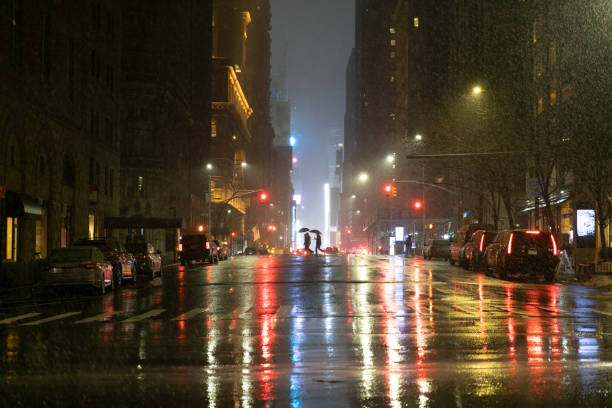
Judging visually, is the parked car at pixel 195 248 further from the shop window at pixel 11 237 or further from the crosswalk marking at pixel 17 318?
the crosswalk marking at pixel 17 318

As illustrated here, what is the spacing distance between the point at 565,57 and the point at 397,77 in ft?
380

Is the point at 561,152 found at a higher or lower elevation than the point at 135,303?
higher

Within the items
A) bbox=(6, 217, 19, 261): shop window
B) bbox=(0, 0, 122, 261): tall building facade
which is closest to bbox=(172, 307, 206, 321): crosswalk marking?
bbox=(0, 0, 122, 261): tall building facade

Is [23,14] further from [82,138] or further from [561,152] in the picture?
[561,152]

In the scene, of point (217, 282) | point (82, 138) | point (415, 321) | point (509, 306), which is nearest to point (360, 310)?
point (415, 321)

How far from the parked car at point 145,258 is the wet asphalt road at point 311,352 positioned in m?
12.6

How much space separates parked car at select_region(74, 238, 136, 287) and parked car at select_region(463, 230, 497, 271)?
1766cm

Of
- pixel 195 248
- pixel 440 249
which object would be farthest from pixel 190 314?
pixel 440 249

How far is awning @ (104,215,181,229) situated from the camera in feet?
173

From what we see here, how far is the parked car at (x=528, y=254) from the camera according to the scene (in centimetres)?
3128

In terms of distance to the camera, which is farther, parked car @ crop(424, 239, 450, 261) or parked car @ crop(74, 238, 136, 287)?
parked car @ crop(424, 239, 450, 261)

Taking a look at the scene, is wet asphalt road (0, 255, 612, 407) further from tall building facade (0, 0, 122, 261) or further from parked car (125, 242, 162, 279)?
tall building facade (0, 0, 122, 261)

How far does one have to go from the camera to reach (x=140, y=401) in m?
7.68

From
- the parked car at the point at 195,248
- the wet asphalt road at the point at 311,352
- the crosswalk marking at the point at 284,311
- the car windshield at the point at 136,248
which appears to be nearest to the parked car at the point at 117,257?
the car windshield at the point at 136,248
